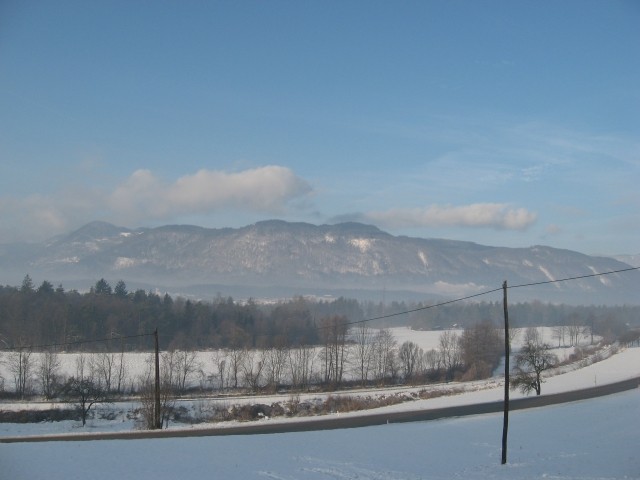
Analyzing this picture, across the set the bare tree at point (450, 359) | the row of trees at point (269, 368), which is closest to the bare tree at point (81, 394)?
the row of trees at point (269, 368)

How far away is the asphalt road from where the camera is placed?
4047 centimetres

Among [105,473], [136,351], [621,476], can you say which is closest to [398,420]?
[621,476]

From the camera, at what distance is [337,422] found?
149ft

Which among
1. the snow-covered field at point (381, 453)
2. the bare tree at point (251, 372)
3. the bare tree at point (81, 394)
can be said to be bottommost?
the bare tree at point (251, 372)

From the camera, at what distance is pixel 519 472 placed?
25672 millimetres

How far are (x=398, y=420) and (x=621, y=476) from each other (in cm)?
2314

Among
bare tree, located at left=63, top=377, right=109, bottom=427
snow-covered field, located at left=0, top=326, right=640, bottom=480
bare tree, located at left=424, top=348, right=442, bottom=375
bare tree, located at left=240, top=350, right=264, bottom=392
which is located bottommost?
bare tree, located at left=424, top=348, right=442, bottom=375

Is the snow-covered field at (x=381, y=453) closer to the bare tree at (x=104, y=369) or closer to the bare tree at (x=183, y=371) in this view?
the bare tree at (x=183, y=371)

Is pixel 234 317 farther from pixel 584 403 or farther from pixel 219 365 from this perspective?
pixel 584 403

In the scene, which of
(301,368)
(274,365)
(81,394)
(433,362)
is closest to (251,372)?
(274,365)

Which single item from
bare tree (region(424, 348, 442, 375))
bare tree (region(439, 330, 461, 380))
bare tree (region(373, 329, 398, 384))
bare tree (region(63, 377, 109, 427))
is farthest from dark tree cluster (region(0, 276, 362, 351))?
bare tree (region(63, 377, 109, 427))

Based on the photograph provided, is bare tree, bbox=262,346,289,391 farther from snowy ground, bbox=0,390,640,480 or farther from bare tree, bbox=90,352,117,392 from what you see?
snowy ground, bbox=0,390,640,480

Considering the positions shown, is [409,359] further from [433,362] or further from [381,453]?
[381,453]

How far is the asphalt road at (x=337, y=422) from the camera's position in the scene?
40.5 metres
